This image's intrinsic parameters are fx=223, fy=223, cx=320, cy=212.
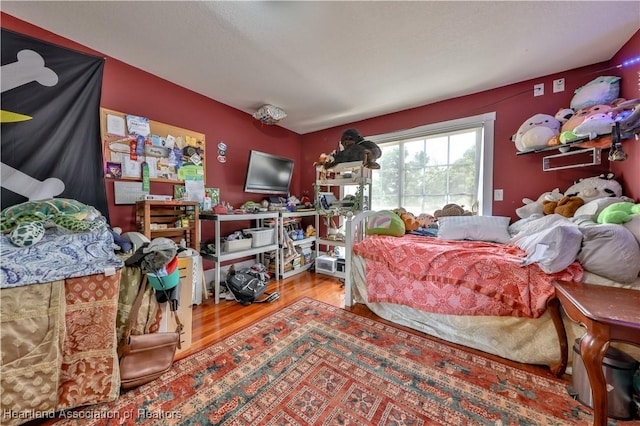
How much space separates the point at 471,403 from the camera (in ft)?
3.70

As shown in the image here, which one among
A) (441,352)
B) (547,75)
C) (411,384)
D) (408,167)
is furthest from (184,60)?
(547,75)

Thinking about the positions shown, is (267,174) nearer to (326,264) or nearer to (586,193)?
(326,264)

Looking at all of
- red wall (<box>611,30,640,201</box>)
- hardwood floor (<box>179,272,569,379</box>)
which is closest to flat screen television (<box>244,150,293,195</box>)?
hardwood floor (<box>179,272,569,379</box>)

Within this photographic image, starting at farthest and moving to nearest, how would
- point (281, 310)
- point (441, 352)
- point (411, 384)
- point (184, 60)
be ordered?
point (281, 310)
point (184, 60)
point (441, 352)
point (411, 384)

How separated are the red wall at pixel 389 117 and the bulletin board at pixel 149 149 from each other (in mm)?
95

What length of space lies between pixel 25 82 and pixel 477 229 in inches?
142

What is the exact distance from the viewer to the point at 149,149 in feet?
7.06

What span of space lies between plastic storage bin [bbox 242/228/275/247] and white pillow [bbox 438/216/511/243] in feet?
A: 6.37

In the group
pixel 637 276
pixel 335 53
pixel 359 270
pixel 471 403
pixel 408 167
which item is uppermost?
pixel 335 53

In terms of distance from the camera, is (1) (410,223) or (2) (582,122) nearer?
(2) (582,122)

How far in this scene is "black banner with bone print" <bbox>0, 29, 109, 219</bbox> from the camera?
142 centimetres

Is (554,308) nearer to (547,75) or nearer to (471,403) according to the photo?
(471,403)

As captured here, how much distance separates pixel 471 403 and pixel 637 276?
1110mm


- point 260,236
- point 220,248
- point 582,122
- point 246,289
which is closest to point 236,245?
point 220,248
